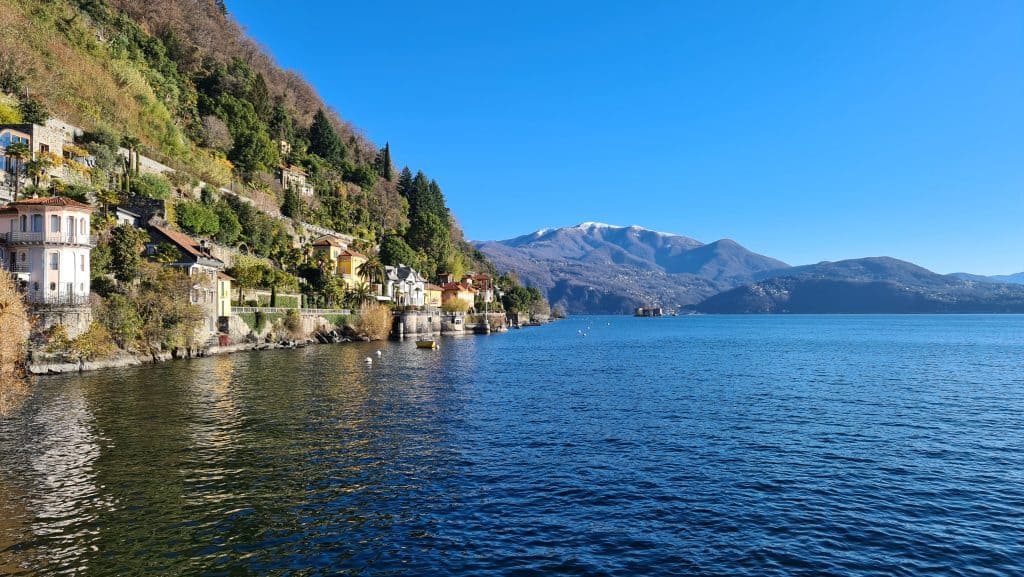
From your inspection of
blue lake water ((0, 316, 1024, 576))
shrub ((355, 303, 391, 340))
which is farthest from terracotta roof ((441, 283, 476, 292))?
blue lake water ((0, 316, 1024, 576))

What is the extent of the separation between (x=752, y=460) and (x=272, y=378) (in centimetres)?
3694

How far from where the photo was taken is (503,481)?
2144 centimetres

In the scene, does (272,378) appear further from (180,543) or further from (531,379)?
(180,543)

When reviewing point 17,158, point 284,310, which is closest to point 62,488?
point 17,158

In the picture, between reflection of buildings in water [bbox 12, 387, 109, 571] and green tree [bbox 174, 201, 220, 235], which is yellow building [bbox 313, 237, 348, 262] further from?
reflection of buildings in water [bbox 12, 387, 109, 571]

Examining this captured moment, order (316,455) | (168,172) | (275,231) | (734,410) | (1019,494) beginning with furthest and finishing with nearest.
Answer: (275,231) → (168,172) → (734,410) → (316,455) → (1019,494)

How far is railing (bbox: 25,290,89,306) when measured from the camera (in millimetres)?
47500

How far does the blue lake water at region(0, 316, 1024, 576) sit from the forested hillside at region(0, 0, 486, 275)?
2078 inches

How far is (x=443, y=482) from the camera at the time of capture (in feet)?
69.8

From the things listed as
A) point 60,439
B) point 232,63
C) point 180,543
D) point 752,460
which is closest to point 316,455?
point 180,543

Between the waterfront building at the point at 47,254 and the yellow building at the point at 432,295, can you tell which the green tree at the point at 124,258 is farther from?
the yellow building at the point at 432,295

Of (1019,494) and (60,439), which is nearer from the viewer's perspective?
(1019,494)

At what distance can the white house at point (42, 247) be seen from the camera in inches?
1900

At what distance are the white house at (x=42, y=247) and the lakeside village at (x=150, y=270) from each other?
0.10 m
